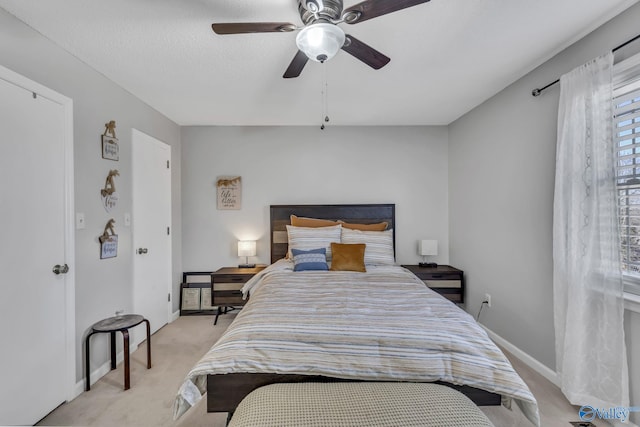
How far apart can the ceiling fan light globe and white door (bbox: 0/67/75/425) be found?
1.78 meters

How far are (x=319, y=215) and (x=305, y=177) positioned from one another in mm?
575

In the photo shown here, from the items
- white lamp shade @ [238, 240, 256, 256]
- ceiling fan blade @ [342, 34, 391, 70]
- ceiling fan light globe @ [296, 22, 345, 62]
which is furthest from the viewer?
white lamp shade @ [238, 240, 256, 256]

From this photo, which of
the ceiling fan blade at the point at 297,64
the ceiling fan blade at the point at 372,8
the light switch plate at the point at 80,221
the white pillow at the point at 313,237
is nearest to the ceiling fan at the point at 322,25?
the ceiling fan blade at the point at 372,8

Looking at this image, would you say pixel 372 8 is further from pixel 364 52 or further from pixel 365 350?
pixel 365 350

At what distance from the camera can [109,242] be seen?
2.53 meters

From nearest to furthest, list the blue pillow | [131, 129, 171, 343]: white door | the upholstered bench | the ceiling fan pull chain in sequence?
the upholstered bench, the ceiling fan pull chain, [131, 129, 171, 343]: white door, the blue pillow

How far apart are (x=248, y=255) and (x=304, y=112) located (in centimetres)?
194

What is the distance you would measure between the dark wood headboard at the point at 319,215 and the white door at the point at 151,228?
1.33 meters

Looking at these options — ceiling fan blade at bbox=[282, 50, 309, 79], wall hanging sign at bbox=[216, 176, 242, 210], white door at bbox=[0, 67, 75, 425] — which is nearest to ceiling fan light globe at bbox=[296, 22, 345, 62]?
ceiling fan blade at bbox=[282, 50, 309, 79]

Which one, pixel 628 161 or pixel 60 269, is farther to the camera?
pixel 60 269

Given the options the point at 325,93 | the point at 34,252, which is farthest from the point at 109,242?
the point at 325,93

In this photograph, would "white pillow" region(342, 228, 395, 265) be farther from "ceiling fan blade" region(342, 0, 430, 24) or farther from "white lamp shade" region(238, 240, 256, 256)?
"ceiling fan blade" region(342, 0, 430, 24)

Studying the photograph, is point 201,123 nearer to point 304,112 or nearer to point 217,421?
point 304,112

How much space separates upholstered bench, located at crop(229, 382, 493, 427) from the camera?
1.14 m
